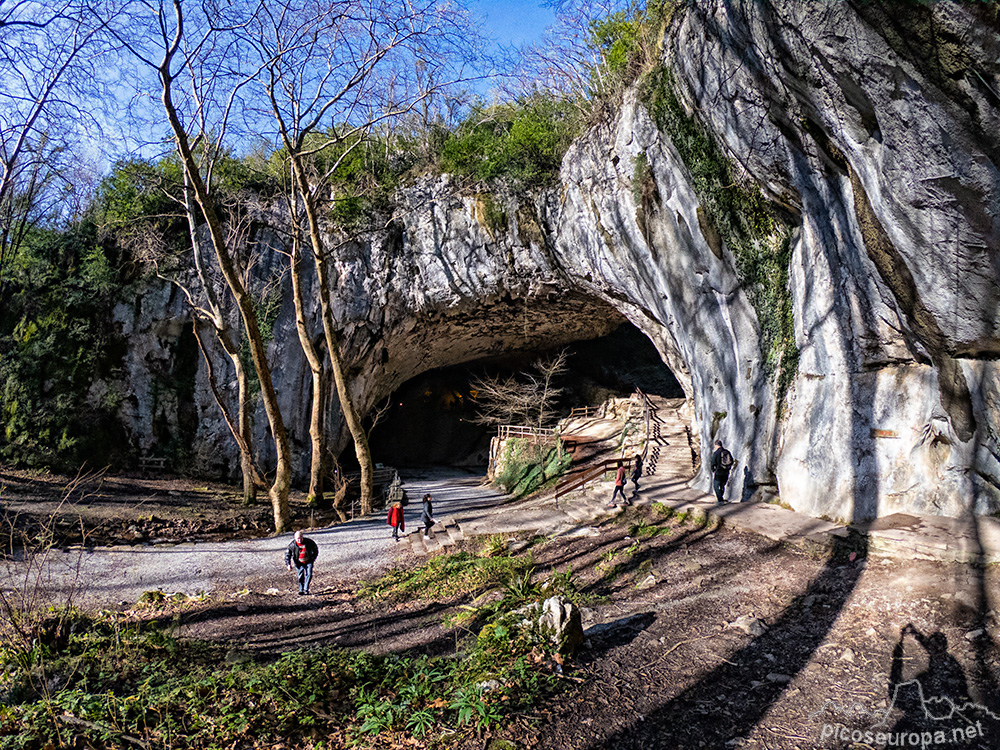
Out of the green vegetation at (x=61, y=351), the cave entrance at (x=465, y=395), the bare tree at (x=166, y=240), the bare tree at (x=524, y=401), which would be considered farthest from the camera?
the cave entrance at (x=465, y=395)

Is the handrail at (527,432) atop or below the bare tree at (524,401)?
below

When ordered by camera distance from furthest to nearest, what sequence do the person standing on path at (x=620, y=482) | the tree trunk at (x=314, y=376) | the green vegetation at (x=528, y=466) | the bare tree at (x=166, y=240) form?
the bare tree at (x=166, y=240) → the green vegetation at (x=528, y=466) → the tree trunk at (x=314, y=376) → the person standing on path at (x=620, y=482)

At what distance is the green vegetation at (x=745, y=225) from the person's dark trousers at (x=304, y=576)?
26.3 ft

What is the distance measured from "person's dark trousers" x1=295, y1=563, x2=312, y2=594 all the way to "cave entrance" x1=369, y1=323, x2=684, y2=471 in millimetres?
19806

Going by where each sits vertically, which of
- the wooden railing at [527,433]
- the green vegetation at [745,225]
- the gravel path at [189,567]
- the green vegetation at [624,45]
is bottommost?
the gravel path at [189,567]

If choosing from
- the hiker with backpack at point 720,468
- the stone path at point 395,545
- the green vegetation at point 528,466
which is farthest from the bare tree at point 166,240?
the hiker with backpack at point 720,468

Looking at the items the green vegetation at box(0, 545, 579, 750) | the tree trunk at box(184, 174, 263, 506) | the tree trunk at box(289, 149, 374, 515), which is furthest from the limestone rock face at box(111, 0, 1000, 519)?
the tree trunk at box(184, 174, 263, 506)

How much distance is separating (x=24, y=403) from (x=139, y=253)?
542 centimetres

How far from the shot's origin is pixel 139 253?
16359mm

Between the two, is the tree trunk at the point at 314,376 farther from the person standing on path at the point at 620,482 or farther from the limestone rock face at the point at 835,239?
the limestone rock face at the point at 835,239

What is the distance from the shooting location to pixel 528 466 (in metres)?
16.5

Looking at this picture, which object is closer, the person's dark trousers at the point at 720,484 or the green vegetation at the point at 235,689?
the green vegetation at the point at 235,689

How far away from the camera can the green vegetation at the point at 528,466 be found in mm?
15398

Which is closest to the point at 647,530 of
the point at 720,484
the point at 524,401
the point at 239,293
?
the point at 720,484
